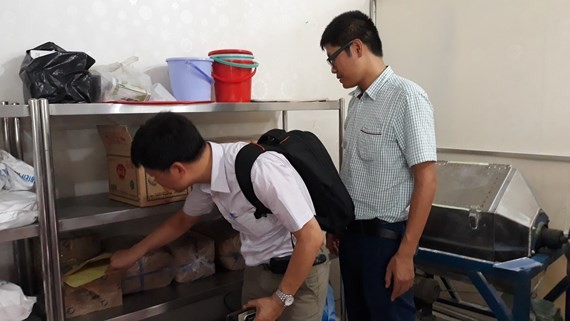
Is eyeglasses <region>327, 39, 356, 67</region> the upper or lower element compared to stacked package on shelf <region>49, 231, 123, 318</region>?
upper

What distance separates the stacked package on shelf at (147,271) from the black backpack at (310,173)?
2.42 ft

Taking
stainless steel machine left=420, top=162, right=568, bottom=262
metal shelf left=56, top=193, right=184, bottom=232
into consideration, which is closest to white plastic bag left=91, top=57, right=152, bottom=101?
metal shelf left=56, top=193, right=184, bottom=232

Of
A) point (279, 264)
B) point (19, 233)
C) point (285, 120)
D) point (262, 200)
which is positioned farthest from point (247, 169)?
point (285, 120)

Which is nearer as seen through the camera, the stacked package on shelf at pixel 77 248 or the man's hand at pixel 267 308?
the man's hand at pixel 267 308

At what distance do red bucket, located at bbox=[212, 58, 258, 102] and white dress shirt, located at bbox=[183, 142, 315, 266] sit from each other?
0.54m

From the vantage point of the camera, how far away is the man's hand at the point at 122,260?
1714 mm

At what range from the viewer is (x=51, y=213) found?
153 centimetres

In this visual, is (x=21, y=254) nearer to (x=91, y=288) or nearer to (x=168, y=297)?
(x=91, y=288)

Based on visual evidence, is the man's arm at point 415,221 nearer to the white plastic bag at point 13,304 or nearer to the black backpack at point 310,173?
the black backpack at point 310,173

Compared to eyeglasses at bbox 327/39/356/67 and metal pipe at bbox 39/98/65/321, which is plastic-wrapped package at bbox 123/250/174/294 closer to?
metal pipe at bbox 39/98/65/321

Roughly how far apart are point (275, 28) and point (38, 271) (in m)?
1.66

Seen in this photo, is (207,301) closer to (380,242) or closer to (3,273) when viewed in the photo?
(3,273)

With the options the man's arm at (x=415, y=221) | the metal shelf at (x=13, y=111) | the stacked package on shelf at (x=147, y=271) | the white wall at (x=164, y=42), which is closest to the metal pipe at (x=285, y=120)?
the white wall at (x=164, y=42)

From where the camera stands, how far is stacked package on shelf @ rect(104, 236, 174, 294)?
6.25 ft
